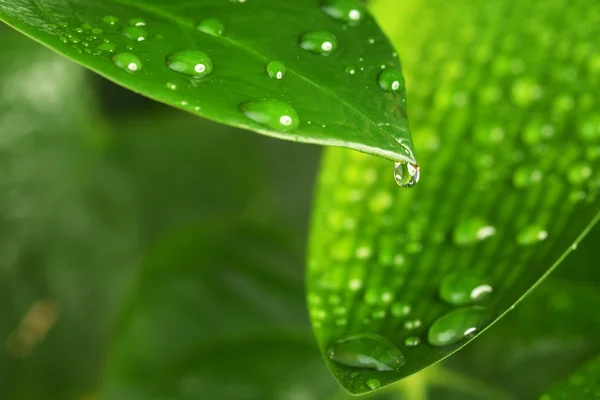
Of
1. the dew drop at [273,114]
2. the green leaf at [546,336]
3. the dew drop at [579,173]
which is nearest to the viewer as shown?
the dew drop at [273,114]

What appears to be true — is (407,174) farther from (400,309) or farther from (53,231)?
(53,231)

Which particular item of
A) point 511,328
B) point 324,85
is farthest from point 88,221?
point 324,85

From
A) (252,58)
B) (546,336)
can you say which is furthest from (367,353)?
(546,336)

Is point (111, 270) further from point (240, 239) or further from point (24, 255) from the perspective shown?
point (240, 239)

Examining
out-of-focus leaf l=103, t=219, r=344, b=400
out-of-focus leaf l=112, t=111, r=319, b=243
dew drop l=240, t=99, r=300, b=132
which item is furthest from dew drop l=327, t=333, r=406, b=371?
out-of-focus leaf l=112, t=111, r=319, b=243

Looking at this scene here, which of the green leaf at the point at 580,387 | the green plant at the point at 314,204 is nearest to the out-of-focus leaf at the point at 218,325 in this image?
the green plant at the point at 314,204

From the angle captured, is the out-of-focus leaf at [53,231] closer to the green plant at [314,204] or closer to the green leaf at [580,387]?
the green plant at [314,204]

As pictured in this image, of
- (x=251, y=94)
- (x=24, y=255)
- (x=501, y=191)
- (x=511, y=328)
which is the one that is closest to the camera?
(x=251, y=94)
